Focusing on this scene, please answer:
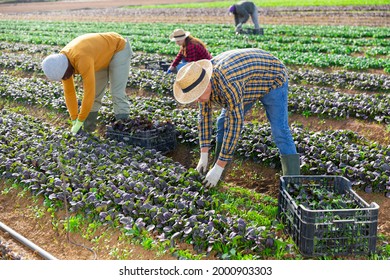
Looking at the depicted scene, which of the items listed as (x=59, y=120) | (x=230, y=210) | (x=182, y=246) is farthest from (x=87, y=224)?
(x=59, y=120)

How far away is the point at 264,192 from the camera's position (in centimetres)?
616

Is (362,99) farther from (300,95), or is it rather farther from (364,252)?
(364,252)

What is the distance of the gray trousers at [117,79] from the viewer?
23.6 ft

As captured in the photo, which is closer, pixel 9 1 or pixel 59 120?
pixel 59 120

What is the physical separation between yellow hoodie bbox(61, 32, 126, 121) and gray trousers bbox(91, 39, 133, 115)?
0.31 ft

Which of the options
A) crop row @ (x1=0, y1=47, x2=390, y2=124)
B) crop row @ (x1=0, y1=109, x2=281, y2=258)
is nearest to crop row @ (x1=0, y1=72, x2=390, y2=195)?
crop row @ (x1=0, y1=109, x2=281, y2=258)

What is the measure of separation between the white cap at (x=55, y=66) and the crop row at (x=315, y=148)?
193 cm

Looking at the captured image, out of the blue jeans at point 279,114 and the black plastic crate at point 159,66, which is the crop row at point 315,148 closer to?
the blue jeans at point 279,114

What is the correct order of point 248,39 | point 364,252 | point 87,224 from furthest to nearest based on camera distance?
point 248,39, point 87,224, point 364,252

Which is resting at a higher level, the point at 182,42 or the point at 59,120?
the point at 182,42

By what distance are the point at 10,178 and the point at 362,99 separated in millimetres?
5694

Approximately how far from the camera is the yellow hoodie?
631 cm

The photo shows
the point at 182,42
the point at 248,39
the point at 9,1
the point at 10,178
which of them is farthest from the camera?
the point at 9,1
